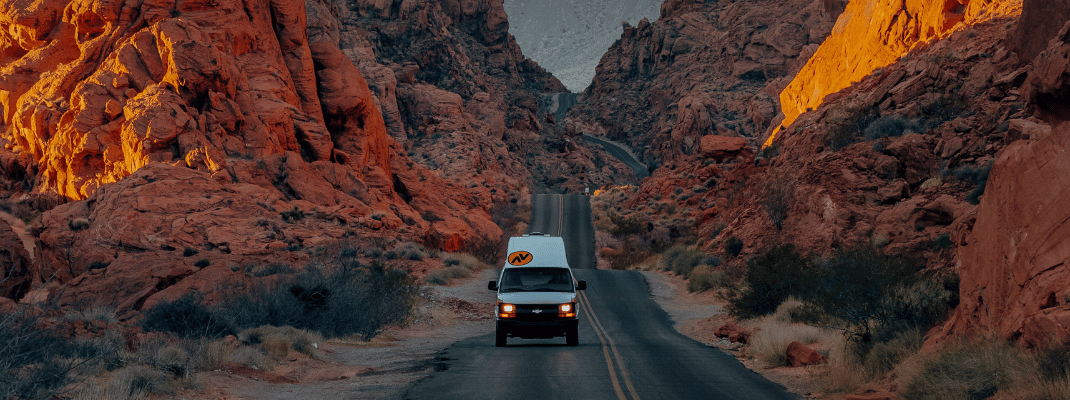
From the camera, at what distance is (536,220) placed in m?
61.1

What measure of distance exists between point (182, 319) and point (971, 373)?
44.9 ft

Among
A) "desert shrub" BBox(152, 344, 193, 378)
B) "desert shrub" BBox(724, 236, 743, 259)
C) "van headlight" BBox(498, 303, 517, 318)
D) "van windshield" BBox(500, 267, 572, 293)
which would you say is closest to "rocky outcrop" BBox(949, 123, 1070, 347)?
"van windshield" BBox(500, 267, 572, 293)

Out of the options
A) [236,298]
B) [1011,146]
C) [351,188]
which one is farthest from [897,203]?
[351,188]

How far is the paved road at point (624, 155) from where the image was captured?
10138 cm

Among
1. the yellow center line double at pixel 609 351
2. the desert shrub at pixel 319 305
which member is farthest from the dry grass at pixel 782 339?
the desert shrub at pixel 319 305

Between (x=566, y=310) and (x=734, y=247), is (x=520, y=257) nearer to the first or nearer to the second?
(x=566, y=310)

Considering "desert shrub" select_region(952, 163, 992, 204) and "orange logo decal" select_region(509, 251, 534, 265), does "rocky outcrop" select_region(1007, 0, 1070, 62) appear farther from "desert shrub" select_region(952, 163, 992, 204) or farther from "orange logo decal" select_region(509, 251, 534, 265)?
"orange logo decal" select_region(509, 251, 534, 265)

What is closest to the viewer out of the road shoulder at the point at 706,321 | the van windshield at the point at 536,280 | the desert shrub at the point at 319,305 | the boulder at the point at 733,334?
the road shoulder at the point at 706,321

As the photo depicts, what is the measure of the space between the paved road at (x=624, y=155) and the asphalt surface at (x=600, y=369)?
3049 inches

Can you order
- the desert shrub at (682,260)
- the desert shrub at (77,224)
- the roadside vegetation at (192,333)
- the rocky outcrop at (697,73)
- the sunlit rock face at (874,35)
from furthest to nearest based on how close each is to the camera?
the rocky outcrop at (697,73), the desert shrub at (682,260), the sunlit rock face at (874,35), the desert shrub at (77,224), the roadside vegetation at (192,333)

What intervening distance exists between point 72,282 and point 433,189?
2779cm

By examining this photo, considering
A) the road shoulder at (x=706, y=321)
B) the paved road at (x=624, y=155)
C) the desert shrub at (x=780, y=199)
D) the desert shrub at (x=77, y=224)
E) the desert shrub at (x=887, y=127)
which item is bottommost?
the road shoulder at (x=706, y=321)

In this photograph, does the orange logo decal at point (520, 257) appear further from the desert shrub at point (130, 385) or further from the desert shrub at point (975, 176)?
the desert shrub at point (975, 176)

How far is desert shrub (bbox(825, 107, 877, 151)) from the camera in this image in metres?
31.8
